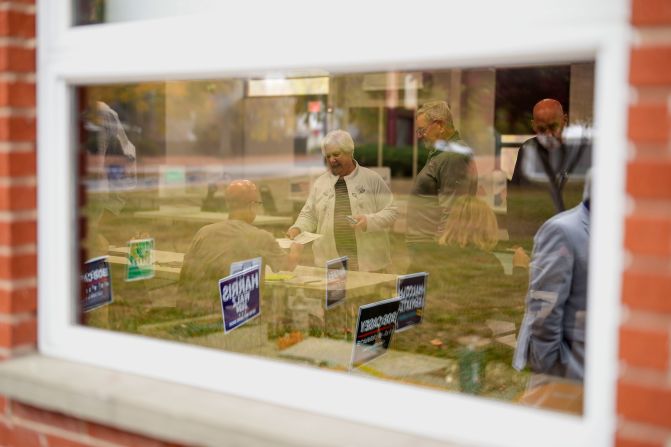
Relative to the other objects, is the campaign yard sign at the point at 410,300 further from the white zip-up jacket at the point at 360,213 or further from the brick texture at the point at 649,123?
the brick texture at the point at 649,123

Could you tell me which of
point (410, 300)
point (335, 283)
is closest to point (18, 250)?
point (410, 300)

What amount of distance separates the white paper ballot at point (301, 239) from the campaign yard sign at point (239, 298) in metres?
1.45

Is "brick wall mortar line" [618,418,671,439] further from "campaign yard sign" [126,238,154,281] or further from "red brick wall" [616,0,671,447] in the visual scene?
"campaign yard sign" [126,238,154,281]

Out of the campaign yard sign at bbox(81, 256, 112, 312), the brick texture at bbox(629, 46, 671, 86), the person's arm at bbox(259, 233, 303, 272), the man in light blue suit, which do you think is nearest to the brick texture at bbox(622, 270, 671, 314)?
the brick texture at bbox(629, 46, 671, 86)

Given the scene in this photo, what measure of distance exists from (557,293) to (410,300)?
1745 millimetres

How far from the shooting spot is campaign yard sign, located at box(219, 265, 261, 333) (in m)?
3.90

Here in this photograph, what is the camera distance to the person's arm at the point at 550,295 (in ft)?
10.4

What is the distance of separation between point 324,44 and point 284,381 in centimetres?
85

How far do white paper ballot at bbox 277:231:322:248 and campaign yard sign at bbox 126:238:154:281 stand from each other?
3.01 feet

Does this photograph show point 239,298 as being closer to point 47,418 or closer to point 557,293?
point 557,293

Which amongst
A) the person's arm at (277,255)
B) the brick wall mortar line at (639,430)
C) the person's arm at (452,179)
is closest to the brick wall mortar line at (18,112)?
the brick wall mortar line at (639,430)

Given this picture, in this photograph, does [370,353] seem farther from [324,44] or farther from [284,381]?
[324,44]

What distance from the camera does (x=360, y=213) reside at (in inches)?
245

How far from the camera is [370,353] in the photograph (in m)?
4.12
